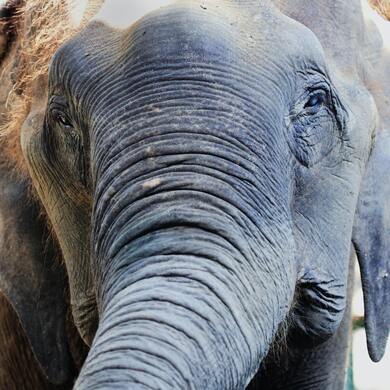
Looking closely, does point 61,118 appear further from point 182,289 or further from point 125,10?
point 182,289

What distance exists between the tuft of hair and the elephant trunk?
144 centimetres

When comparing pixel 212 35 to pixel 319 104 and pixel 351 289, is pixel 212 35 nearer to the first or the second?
pixel 319 104

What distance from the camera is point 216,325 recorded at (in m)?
3.50

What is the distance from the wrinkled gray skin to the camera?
350cm

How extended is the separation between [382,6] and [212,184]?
168 cm

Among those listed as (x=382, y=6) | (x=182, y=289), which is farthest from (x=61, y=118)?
(x=382, y=6)

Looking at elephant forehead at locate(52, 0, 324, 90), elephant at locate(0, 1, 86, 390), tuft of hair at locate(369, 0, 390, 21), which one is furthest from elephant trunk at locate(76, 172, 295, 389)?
tuft of hair at locate(369, 0, 390, 21)

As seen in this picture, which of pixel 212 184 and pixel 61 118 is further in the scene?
pixel 61 118

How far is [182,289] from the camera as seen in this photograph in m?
3.49

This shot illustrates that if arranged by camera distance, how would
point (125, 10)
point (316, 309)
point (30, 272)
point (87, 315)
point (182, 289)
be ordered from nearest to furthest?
point (182, 289)
point (125, 10)
point (316, 309)
point (87, 315)
point (30, 272)

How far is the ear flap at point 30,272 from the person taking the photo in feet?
16.6

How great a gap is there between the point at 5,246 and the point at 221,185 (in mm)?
1564

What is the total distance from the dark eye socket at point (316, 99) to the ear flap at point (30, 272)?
4.20 ft

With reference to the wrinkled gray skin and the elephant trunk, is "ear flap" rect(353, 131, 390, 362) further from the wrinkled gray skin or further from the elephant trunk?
the elephant trunk
